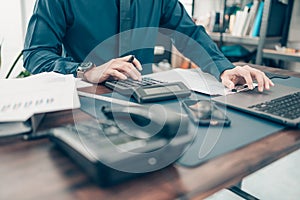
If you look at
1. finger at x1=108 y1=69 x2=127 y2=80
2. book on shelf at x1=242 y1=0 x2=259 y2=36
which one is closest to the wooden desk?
finger at x1=108 y1=69 x2=127 y2=80

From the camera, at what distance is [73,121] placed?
606mm

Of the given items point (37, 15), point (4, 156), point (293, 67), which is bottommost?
point (293, 67)

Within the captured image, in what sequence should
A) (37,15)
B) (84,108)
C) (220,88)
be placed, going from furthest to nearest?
(37,15) → (220,88) → (84,108)

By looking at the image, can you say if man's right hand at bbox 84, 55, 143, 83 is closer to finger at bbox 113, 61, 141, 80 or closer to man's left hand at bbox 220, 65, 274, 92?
finger at bbox 113, 61, 141, 80

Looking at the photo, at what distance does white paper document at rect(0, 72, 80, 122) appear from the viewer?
0.53 meters

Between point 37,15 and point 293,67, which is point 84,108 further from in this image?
point 293,67

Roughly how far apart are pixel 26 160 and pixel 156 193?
206 mm

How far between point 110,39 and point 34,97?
689mm

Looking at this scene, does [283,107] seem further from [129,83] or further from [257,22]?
[257,22]

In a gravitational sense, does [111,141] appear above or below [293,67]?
above

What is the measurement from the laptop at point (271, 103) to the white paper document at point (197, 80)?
0.24 ft

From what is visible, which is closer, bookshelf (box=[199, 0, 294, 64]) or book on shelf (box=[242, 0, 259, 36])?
bookshelf (box=[199, 0, 294, 64])

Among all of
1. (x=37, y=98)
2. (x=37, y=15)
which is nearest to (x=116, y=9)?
(x=37, y=15)

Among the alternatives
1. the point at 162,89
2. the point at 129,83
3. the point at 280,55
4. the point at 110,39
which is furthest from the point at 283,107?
the point at 280,55
